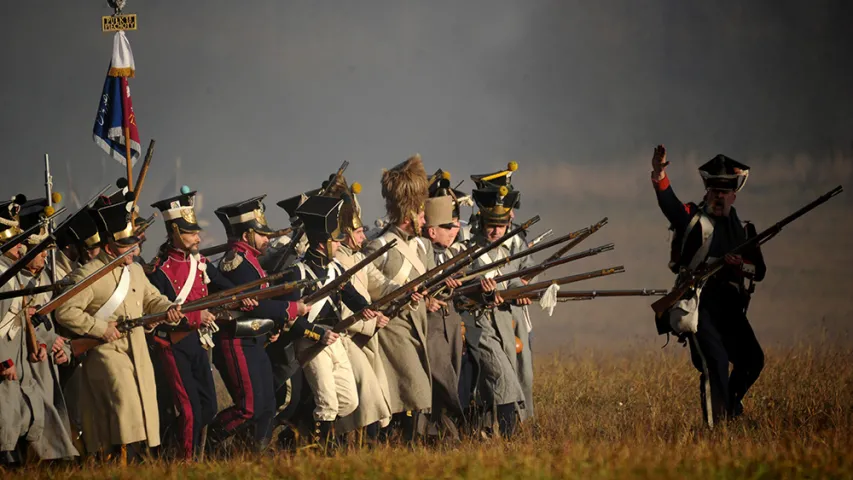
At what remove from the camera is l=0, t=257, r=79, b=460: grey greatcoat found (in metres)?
9.04

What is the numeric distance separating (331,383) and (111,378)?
6.28ft

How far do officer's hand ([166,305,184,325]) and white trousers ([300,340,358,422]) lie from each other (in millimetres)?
1428

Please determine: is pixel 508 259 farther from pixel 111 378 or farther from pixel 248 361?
pixel 111 378

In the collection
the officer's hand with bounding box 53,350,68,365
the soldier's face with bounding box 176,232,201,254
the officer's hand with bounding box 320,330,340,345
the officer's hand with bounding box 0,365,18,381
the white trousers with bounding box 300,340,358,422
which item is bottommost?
the white trousers with bounding box 300,340,358,422

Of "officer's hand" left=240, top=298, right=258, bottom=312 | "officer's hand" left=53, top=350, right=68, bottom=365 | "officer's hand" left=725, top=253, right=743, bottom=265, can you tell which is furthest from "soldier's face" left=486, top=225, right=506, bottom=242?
"officer's hand" left=53, top=350, right=68, bottom=365

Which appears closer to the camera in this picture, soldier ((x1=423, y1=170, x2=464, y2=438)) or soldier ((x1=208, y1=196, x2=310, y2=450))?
soldier ((x1=208, y1=196, x2=310, y2=450))

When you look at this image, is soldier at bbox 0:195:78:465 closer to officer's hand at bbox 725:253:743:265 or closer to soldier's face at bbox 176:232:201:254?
soldier's face at bbox 176:232:201:254

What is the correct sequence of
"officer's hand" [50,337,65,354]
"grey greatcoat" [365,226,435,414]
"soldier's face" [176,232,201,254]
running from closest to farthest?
"officer's hand" [50,337,65,354]
"soldier's face" [176,232,201,254]
"grey greatcoat" [365,226,435,414]

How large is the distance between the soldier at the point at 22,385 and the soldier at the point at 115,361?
0.22 metres

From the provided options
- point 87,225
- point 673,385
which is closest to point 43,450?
point 87,225

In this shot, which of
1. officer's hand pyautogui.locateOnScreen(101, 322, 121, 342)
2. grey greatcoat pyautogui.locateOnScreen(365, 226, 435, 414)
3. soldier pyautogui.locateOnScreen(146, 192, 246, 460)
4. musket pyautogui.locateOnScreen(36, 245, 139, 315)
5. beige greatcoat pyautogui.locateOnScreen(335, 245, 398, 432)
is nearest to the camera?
musket pyautogui.locateOnScreen(36, 245, 139, 315)

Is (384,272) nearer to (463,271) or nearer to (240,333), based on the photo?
(463,271)

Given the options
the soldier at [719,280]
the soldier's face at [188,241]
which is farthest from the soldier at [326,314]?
the soldier at [719,280]

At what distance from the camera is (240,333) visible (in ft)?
34.4
